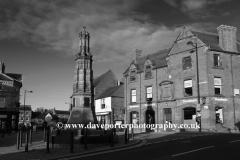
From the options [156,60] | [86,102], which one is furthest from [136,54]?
[86,102]

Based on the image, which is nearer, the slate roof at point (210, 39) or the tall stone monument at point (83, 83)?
the tall stone monument at point (83, 83)

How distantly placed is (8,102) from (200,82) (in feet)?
112

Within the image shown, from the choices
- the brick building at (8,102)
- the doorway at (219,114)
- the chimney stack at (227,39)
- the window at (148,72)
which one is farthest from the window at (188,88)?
the brick building at (8,102)

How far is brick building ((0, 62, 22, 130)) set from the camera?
151ft

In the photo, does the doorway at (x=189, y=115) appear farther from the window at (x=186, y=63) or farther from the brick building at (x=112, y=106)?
the brick building at (x=112, y=106)

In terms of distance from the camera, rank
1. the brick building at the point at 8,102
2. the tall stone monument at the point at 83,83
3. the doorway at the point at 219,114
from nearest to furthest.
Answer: the tall stone monument at the point at 83,83 → the doorway at the point at 219,114 → the brick building at the point at 8,102

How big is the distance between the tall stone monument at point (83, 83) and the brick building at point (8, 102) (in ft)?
100

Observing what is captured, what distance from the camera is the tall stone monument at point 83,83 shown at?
20.2 meters

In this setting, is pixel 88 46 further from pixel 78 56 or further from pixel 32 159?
pixel 32 159

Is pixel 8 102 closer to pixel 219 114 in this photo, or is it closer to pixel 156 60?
pixel 156 60

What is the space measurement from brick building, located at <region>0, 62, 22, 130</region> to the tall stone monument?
30578 millimetres

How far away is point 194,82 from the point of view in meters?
32.7

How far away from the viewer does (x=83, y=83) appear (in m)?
20.6

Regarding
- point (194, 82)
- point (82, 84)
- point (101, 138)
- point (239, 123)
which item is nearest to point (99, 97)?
point (194, 82)
